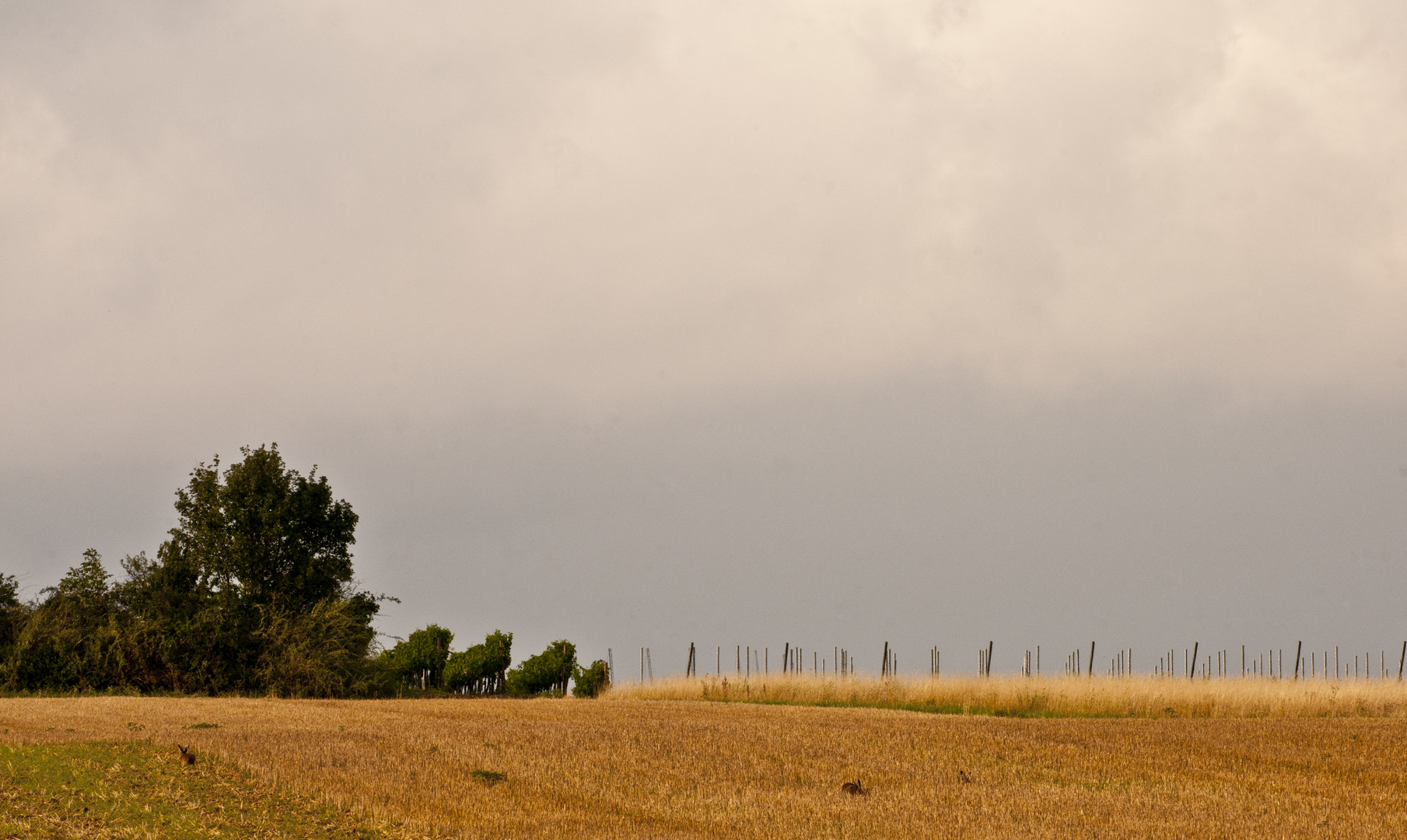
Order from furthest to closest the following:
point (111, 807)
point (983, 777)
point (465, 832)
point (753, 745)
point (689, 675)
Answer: point (689, 675)
point (753, 745)
point (983, 777)
point (111, 807)
point (465, 832)

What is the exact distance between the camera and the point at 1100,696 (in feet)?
124

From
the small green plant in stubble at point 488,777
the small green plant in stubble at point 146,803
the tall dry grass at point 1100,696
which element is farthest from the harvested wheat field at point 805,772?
the tall dry grass at point 1100,696

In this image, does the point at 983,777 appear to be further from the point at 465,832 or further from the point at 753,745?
the point at 465,832

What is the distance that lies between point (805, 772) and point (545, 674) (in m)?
34.0

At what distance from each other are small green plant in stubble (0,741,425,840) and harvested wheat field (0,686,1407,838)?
0.50 meters

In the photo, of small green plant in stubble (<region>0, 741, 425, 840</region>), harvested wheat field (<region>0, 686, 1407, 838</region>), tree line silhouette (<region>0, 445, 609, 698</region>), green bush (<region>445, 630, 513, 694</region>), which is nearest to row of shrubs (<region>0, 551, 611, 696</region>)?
tree line silhouette (<region>0, 445, 609, 698</region>)

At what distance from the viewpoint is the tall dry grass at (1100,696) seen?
36.6 metres

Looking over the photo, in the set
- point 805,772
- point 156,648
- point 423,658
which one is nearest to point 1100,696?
point 805,772

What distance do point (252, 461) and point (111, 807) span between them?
3186 cm

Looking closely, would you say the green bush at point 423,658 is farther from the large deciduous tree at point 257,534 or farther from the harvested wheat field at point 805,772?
the harvested wheat field at point 805,772

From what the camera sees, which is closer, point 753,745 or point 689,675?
point 753,745

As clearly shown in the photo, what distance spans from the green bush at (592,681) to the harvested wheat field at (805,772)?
2192cm

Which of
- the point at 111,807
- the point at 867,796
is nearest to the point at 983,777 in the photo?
the point at 867,796

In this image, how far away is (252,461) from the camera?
148 ft
